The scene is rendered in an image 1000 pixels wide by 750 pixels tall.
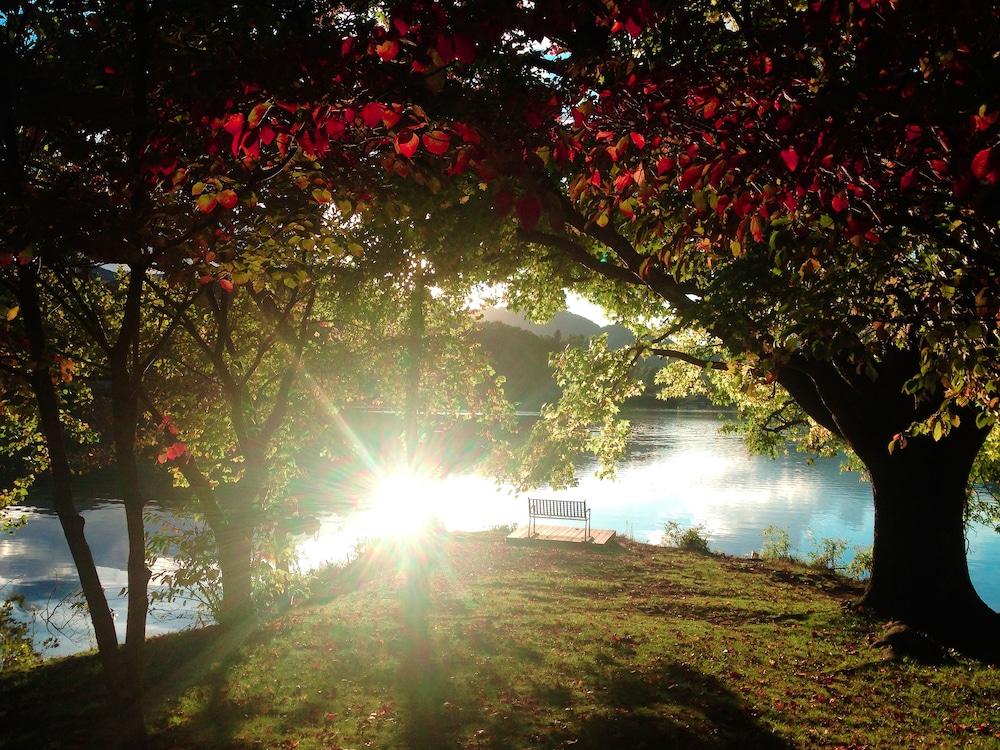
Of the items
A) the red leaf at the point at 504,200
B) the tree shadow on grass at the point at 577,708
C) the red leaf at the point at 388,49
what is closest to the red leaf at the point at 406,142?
the red leaf at the point at 388,49

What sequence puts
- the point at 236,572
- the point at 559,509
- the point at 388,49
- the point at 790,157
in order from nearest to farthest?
the point at 388,49 < the point at 790,157 < the point at 236,572 < the point at 559,509

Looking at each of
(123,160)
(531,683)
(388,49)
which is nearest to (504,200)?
(388,49)

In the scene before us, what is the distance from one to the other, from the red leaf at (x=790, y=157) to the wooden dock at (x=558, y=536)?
20.0m

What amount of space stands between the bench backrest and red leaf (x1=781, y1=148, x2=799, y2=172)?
848 inches

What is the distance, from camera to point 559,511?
25.6 meters

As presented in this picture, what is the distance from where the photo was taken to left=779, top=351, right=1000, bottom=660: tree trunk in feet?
37.1

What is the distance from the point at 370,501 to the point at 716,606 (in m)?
16.7

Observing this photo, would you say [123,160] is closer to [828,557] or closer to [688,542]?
[688,542]

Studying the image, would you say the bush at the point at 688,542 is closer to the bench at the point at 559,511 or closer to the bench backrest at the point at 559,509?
the bench at the point at 559,511

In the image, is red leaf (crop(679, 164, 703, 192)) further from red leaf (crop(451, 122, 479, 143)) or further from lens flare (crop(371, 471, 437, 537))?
lens flare (crop(371, 471, 437, 537))

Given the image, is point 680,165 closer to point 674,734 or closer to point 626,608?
point 674,734

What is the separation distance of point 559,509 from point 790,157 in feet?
75.2

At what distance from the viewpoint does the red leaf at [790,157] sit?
146 inches

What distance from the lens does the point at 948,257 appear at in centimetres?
608
